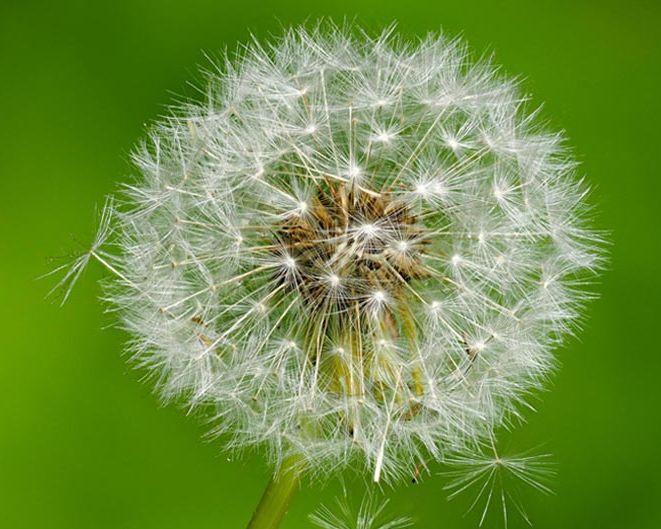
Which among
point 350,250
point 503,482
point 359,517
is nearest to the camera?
point 350,250

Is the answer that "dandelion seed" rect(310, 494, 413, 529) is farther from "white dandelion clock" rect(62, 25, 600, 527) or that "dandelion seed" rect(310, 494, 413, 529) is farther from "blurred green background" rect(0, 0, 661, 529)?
"white dandelion clock" rect(62, 25, 600, 527)

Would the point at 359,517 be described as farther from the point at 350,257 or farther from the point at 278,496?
the point at 350,257

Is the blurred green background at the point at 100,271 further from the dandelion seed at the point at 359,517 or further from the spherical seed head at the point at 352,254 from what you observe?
the spherical seed head at the point at 352,254

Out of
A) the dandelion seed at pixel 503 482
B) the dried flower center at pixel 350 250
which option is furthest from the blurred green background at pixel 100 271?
the dried flower center at pixel 350 250

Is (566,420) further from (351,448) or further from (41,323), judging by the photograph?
(41,323)

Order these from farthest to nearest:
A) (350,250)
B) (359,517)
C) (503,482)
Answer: (503,482) < (359,517) < (350,250)

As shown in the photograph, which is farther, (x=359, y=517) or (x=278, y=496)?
(x=359, y=517)

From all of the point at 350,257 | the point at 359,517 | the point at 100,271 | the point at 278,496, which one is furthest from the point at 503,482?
the point at 100,271

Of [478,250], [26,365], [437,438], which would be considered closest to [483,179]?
[478,250]
